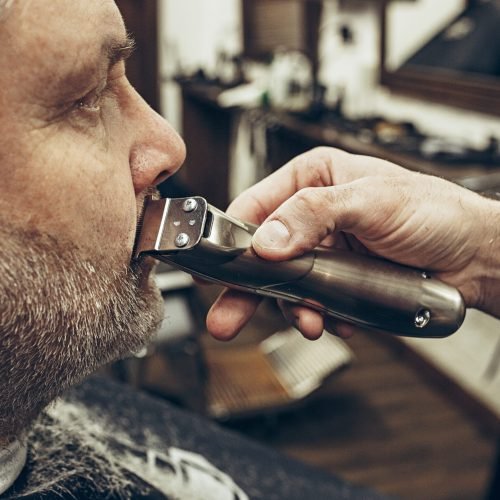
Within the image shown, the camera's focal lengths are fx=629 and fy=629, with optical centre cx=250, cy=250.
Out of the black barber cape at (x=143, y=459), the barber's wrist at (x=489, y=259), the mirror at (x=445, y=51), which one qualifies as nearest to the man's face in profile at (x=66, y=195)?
the black barber cape at (x=143, y=459)

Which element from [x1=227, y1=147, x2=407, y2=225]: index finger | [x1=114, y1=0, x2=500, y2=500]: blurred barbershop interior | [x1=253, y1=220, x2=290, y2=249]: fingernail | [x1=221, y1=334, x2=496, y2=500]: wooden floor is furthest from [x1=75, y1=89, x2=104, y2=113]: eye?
[x1=221, y1=334, x2=496, y2=500]: wooden floor

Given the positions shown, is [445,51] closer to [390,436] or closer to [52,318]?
[390,436]

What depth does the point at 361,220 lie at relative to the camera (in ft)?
3.02

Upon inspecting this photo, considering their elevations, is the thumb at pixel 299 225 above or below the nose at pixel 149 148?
below

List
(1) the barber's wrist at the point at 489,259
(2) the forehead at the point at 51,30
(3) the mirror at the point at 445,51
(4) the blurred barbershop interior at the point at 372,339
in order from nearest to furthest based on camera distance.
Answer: (2) the forehead at the point at 51,30 → (1) the barber's wrist at the point at 489,259 → (4) the blurred barbershop interior at the point at 372,339 → (3) the mirror at the point at 445,51

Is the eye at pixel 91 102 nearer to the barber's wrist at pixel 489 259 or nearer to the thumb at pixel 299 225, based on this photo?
the thumb at pixel 299 225

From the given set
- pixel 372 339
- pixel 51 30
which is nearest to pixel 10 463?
pixel 51 30

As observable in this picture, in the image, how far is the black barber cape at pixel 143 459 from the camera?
2.90ft

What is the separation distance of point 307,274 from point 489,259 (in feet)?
1.23

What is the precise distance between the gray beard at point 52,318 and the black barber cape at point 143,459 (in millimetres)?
129

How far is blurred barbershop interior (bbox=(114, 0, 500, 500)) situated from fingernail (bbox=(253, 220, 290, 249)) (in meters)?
0.98

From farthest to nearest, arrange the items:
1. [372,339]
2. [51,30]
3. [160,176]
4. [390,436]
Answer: [372,339], [390,436], [160,176], [51,30]

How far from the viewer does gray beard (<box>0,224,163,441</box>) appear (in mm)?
696

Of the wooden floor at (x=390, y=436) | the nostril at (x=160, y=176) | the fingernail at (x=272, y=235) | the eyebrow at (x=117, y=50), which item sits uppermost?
the eyebrow at (x=117, y=50)
